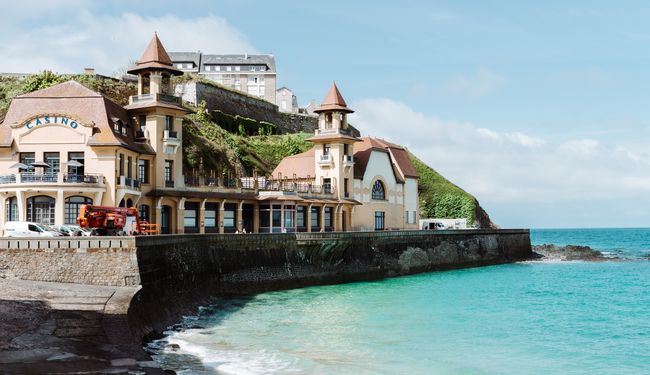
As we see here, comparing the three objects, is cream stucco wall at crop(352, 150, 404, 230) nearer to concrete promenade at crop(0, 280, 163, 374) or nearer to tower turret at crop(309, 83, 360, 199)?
tower turret at crop(309, 83, 360, 199)

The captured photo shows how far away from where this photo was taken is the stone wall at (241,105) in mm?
85500

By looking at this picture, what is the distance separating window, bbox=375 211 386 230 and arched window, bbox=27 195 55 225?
106 ft

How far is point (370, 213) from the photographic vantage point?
6294 centimetres

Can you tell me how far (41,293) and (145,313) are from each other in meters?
3.84

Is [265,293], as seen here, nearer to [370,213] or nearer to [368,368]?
[368,368]

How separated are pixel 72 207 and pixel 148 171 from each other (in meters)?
6.40

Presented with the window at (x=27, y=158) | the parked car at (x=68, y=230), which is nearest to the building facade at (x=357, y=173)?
the window at (x=27, y=158)

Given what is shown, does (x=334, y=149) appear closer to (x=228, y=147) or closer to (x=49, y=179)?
(x=228, y=147)

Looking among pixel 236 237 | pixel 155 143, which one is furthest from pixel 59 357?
pixel 155 143

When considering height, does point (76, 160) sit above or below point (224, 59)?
below

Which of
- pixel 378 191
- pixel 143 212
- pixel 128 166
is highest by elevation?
pixel 128 166

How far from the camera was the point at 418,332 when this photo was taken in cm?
2781

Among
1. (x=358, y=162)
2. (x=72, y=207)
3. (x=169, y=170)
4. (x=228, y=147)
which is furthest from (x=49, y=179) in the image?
(x=228, y=147)

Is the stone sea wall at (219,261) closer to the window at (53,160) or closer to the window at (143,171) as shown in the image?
the window at (143,171)
